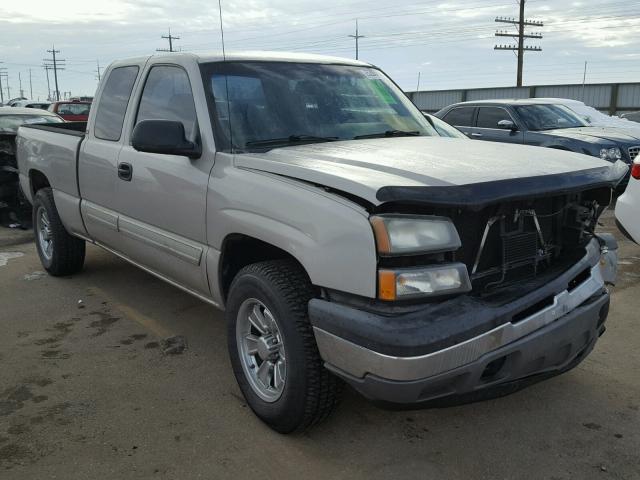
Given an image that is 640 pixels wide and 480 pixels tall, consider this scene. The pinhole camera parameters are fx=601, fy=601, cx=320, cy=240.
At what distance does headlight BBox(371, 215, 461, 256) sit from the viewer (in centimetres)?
233

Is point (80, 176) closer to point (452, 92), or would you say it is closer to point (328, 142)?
point (328, 142)

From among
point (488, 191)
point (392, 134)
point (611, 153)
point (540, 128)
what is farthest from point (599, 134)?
point (488, 191)

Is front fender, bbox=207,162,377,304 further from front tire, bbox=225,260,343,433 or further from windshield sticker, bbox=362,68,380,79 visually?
windshield sticker, bbox=362,68,380,79

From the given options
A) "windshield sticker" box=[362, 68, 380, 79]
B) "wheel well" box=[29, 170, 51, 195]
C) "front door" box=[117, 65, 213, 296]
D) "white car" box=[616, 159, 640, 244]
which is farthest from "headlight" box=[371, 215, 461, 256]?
"wheel well" box=[29, 170, 51, 195]

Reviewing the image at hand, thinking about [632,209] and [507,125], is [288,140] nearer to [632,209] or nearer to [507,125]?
[632,209]

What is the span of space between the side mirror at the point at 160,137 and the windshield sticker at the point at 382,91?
1.47 meters

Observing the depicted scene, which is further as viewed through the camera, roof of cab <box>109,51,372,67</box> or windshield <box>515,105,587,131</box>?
windshield <box>515,105,587,131</box>

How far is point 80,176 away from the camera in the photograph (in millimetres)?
4836

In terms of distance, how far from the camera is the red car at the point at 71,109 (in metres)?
19.8

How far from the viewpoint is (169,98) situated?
12.7 ft

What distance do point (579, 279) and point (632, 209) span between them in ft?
8.61

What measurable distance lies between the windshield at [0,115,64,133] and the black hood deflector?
31.2 ft

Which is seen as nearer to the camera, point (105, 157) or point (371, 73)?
point (371, 73)

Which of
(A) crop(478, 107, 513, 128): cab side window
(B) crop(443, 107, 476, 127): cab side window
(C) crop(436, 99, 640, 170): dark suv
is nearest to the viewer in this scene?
(C) crop(436, 99, 640, 170): dark suv
